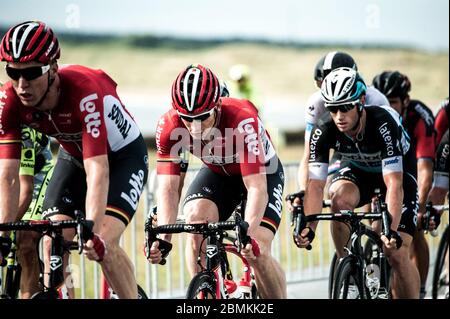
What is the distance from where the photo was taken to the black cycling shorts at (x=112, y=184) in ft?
19.0

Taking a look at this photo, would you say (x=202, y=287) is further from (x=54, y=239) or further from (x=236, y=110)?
(x=236, y=110)

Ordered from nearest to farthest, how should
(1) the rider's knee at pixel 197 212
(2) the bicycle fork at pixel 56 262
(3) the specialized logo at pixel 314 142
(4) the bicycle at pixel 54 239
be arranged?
(4) the bicycle at pixel 54 239, (2) the bicycle fork at pixel 56 262, (1) the rider's knee at pixel 197 212, (3) the specialized logo at pixel 314 142

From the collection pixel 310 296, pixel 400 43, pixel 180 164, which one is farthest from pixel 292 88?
pixel 180 164

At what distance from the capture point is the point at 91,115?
5.59 m

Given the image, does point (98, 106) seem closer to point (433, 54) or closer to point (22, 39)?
point (22, 39)

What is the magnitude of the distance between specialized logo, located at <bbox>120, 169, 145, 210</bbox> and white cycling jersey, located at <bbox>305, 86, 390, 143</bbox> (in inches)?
81.9

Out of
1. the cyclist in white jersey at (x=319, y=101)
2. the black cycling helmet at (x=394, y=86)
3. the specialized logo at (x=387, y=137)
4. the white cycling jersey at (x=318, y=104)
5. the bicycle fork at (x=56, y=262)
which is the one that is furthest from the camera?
the black cycling helmet at (x=394, y=86)

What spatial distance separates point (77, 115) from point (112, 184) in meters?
0.50

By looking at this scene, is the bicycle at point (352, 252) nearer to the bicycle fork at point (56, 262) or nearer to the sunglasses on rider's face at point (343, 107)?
the sunglasses on rider's face at point (343, 107)

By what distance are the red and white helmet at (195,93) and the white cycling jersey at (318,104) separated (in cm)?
189

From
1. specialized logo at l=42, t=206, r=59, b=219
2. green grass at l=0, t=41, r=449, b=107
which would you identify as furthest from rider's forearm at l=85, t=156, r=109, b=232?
green grass at l=0, t=41, r=449, b=107

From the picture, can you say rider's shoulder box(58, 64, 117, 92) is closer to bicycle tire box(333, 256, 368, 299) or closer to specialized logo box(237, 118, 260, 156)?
specialized logo box(237, 118, 260, 156)

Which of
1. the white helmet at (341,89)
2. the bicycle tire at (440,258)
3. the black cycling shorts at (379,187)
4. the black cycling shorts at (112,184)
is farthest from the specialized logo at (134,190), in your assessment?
the bicycle tire at (440,258)
